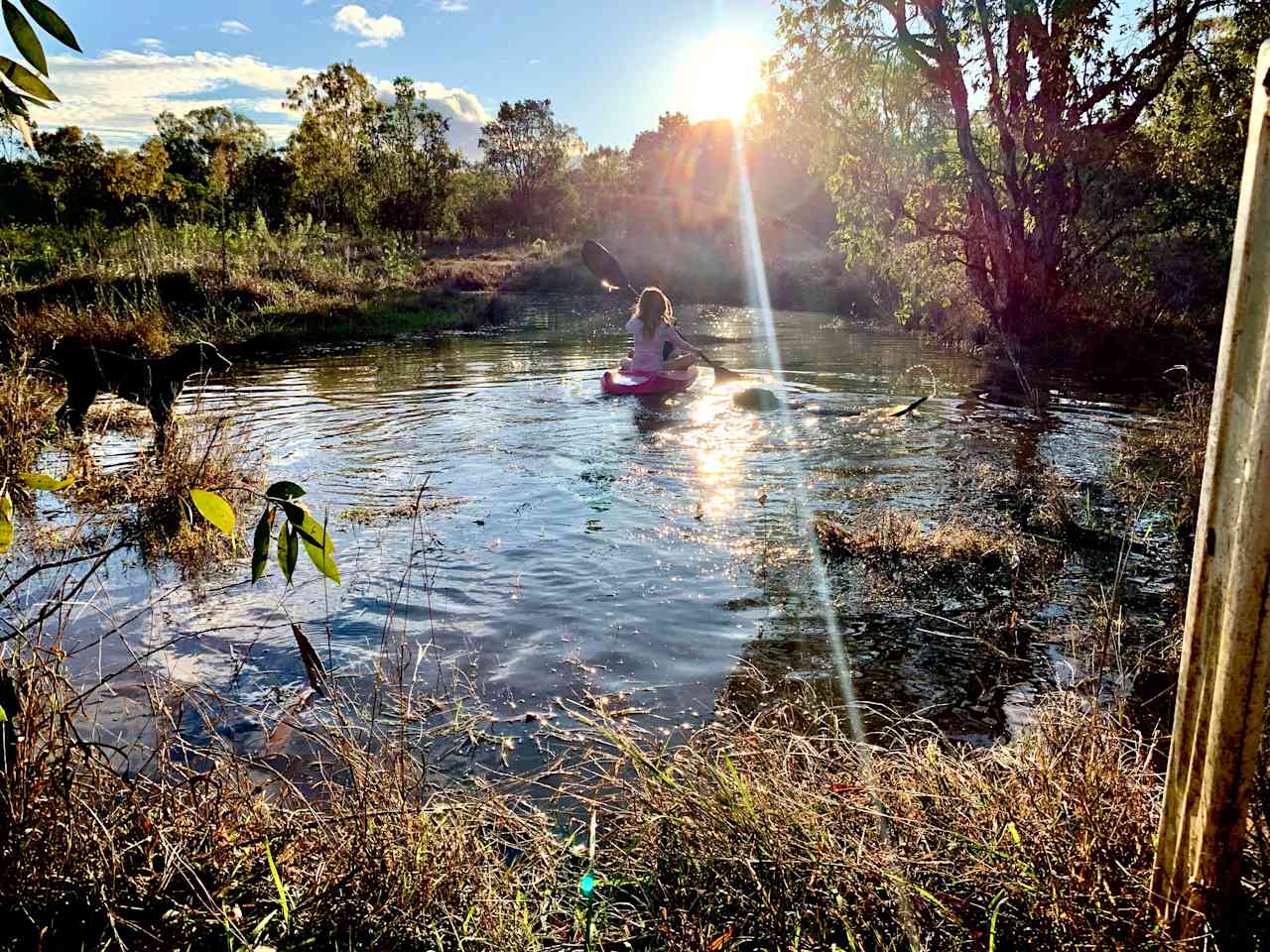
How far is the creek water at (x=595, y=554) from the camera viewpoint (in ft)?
14.7

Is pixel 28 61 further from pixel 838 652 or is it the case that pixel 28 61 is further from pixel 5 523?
pixel 838 652

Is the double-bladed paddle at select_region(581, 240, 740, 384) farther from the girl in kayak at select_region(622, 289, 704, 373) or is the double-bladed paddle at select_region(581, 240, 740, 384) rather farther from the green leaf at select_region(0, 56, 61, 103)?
the green leaf at select_region(0, 56, 61, 103)

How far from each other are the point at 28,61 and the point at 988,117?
17067 mm

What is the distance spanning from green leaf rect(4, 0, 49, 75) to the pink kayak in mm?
11207

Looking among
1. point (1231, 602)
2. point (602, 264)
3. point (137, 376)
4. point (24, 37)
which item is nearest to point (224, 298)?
point (602, 264)

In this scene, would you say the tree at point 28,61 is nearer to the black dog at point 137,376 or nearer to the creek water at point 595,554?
the creek water at point 595,554

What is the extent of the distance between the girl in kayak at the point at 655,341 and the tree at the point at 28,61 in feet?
37.1

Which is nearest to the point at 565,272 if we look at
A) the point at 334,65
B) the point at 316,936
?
the point at 334,65

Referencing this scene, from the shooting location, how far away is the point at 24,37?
4.99 ft

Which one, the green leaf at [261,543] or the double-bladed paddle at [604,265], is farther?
the double-bladed paddle at [604,265]

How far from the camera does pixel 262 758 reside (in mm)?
3658

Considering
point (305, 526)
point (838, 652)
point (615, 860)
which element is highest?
point (305, 526)

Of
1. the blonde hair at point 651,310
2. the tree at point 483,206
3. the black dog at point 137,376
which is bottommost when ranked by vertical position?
the black dog at point 137,376

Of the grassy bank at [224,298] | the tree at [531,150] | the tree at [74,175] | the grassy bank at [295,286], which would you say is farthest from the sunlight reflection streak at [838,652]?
the tree at [531,150]
